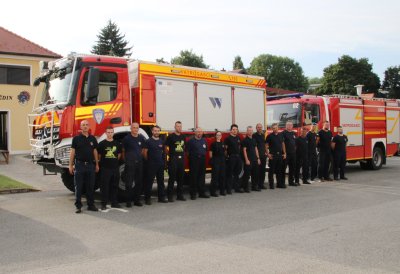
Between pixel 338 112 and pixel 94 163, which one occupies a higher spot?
pixel 338 112

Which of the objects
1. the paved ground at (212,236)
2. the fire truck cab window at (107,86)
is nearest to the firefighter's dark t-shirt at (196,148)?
the paved ground at (212,236)

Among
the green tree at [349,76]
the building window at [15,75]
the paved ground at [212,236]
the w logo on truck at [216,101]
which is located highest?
the green tree at [349,76]

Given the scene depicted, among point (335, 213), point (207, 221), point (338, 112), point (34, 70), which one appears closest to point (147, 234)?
point (207, 221)

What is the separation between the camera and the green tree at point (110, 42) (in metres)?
49.0

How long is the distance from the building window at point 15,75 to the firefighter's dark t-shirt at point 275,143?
52.8 feet

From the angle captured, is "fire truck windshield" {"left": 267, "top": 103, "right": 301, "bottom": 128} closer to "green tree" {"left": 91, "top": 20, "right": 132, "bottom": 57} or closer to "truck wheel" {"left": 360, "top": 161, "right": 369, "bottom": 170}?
"truck wheel" {"left": 360, "top": 161, "right": 369, "bottom": 170}

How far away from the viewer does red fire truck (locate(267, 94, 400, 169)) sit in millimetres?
14336

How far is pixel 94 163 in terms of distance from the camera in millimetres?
8617

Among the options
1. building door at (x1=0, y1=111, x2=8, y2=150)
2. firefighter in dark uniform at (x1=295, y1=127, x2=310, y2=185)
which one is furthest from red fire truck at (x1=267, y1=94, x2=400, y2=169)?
building door at (x1=0, y1=111, x2=8, y2=150)

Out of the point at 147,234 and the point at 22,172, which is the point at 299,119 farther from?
the point at 22,172

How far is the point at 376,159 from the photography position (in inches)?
671

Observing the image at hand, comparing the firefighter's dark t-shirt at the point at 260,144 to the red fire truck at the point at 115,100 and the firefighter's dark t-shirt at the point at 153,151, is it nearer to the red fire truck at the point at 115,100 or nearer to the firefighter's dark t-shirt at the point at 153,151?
the red fire truck at the point at 115,100

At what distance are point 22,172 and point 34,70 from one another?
355 inches

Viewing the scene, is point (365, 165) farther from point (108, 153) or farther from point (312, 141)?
point (108, 153)
